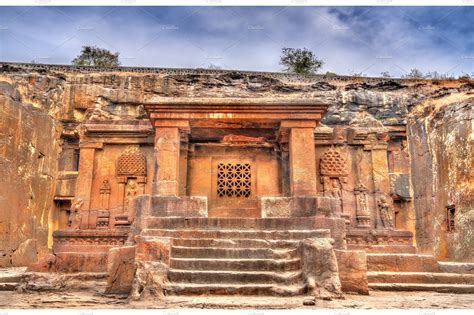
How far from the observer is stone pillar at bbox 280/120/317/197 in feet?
25.2

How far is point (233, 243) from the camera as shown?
19.0ft

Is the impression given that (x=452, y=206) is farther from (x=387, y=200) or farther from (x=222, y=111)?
(x=222, y=111)

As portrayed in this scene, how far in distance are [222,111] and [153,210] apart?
7.34ft

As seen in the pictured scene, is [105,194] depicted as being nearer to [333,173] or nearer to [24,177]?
[24,177]

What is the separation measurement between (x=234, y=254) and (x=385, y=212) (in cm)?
588

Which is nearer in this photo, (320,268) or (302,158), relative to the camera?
(320,268)

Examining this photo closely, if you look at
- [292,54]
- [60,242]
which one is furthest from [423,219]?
[292,54]

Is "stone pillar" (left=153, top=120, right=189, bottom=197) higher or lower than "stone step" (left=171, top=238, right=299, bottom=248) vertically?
higher

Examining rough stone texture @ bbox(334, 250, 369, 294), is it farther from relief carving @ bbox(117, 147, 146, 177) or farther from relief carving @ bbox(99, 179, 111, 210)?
relief carving @ bbox(99, 179, 111, 210)

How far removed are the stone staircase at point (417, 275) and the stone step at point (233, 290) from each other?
1547 millimetres

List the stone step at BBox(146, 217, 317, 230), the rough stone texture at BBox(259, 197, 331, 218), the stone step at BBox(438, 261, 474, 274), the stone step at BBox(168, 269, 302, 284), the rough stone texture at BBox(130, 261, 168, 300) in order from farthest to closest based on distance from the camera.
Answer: the rough stone texture at BBox(259, 197, 331, 218) < the stone step at BBox(438, 261, 474, 274) < the stone step at BBox(146, 217, 317, 230) < the stone step at BBox(168, 269, 302, 284) < the rough stone texture at BBox(130, 261, 168, 300)

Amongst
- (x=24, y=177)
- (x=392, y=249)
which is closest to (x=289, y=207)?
(x=392, y=249)

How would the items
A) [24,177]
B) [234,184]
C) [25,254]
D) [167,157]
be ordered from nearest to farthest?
[167,157] → [234,184] → [25,254] → [24,177]

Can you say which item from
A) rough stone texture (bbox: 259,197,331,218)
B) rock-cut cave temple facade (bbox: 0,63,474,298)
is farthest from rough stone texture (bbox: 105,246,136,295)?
rough stone texture (bbox: 259,197,331,218)
